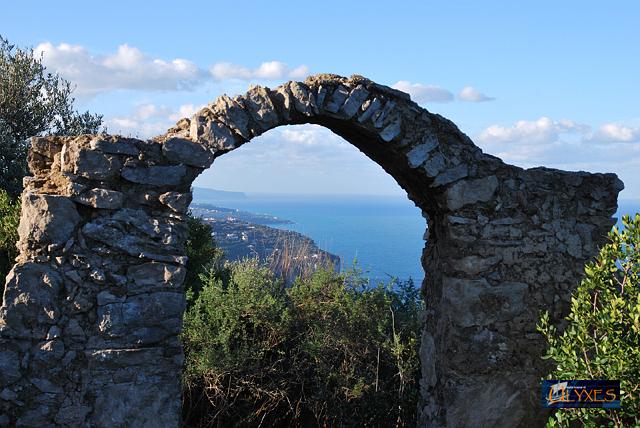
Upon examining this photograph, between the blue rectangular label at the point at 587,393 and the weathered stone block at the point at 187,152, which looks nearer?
the blue rectangular label at the point at 587,393

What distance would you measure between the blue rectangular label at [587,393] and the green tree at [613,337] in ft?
0.15

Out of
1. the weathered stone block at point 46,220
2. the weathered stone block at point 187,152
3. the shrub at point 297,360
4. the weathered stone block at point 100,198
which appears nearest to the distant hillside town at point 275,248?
the shrub at point 297,360

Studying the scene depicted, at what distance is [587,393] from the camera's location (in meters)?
4.33

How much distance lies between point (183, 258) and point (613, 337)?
2.98 meters

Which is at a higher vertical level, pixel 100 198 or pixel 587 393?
pixel 100 198

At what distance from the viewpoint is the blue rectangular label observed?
429cm

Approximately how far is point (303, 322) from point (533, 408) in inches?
117

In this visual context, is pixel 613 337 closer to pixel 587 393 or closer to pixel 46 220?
pixel 587 393

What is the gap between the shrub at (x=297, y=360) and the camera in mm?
7094

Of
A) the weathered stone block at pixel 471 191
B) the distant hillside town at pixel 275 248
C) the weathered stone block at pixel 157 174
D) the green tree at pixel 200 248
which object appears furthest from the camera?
the green tree at pixel 200 248

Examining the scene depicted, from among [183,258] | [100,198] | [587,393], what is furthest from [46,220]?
[587,393]

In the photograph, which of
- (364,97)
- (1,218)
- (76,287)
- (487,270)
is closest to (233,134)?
(364,97)

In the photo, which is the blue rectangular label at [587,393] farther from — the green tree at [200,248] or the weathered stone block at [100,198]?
the green tree at [200,248]

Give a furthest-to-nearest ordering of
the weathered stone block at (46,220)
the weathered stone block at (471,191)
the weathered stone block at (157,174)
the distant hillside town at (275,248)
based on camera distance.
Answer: the distant hillside town at (275,248) → the weathered stone block at (471,191) → the weathered stone block at (157,174) → the weathered stone block at (46,220)
